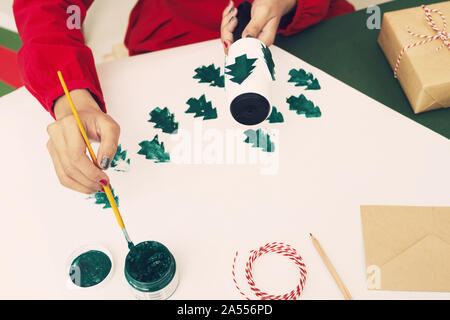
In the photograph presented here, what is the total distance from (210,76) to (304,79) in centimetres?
25

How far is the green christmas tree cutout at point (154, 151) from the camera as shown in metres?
0.88

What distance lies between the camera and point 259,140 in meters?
0.89

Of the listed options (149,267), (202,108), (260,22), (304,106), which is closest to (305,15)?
(260,22)

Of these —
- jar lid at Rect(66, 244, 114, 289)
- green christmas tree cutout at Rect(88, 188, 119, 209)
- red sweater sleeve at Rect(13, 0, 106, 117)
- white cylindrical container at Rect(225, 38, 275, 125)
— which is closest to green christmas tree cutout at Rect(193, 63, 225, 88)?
white cylindrical container at Rect(225, 38, 275, 125)

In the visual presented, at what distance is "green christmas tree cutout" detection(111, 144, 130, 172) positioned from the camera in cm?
87

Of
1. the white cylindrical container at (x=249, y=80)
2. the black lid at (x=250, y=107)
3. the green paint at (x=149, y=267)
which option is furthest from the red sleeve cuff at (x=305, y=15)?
the green paint at (x=149, y=267)

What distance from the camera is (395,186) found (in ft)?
2.58

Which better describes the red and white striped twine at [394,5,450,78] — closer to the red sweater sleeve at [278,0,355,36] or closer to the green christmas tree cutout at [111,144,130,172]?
the red sweater sleeve at [278,0,355,36]

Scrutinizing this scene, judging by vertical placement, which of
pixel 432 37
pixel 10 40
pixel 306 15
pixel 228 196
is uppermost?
pixel 10 40

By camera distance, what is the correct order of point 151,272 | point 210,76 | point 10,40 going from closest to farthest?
1. point 151,272
2. point 210,76
3. point 10,40

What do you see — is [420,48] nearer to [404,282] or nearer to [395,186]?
[395,186]

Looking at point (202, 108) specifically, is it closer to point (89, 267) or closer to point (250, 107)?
point (250, 107)
